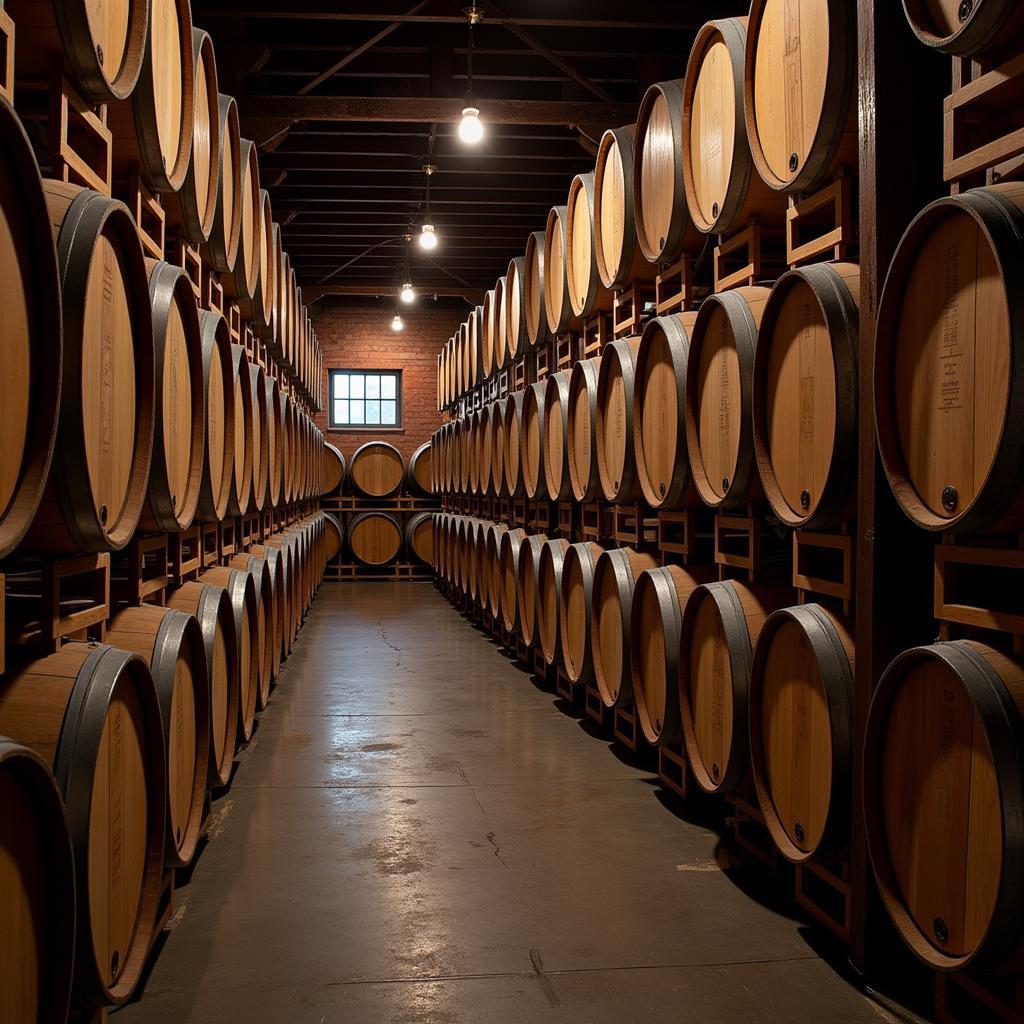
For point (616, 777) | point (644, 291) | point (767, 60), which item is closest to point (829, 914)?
point (616, 777)

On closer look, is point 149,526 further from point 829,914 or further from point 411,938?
point 829,914

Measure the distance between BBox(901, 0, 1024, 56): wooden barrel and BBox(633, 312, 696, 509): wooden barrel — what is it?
1.74m

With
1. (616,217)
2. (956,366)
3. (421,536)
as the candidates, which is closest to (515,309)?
(616,217)

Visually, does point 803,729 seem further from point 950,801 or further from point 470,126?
point 470,126

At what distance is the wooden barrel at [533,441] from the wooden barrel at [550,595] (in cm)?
52

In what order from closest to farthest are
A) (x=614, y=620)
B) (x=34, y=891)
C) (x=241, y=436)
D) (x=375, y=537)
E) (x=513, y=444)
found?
(x=34, y=891) → (x=241, y=436) → (x=614, y=620) → (x=513, y=444) → (x=375, y=537)

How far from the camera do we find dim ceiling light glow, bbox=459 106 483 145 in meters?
7.74

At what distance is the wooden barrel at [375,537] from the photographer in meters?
15.2

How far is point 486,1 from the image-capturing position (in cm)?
779

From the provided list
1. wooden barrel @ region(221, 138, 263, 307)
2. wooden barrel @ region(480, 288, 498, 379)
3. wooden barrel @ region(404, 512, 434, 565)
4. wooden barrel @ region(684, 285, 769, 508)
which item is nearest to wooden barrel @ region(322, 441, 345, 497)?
wooden barrel @ region(404, 512, 434, 565)

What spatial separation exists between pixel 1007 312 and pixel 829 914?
1.92 meters

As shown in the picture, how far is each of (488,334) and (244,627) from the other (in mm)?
5427

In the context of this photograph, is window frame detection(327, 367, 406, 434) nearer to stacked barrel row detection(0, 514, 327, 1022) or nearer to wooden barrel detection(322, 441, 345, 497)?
wooden barrel detection(322, 441, 345, 497)

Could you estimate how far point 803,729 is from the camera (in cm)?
299
